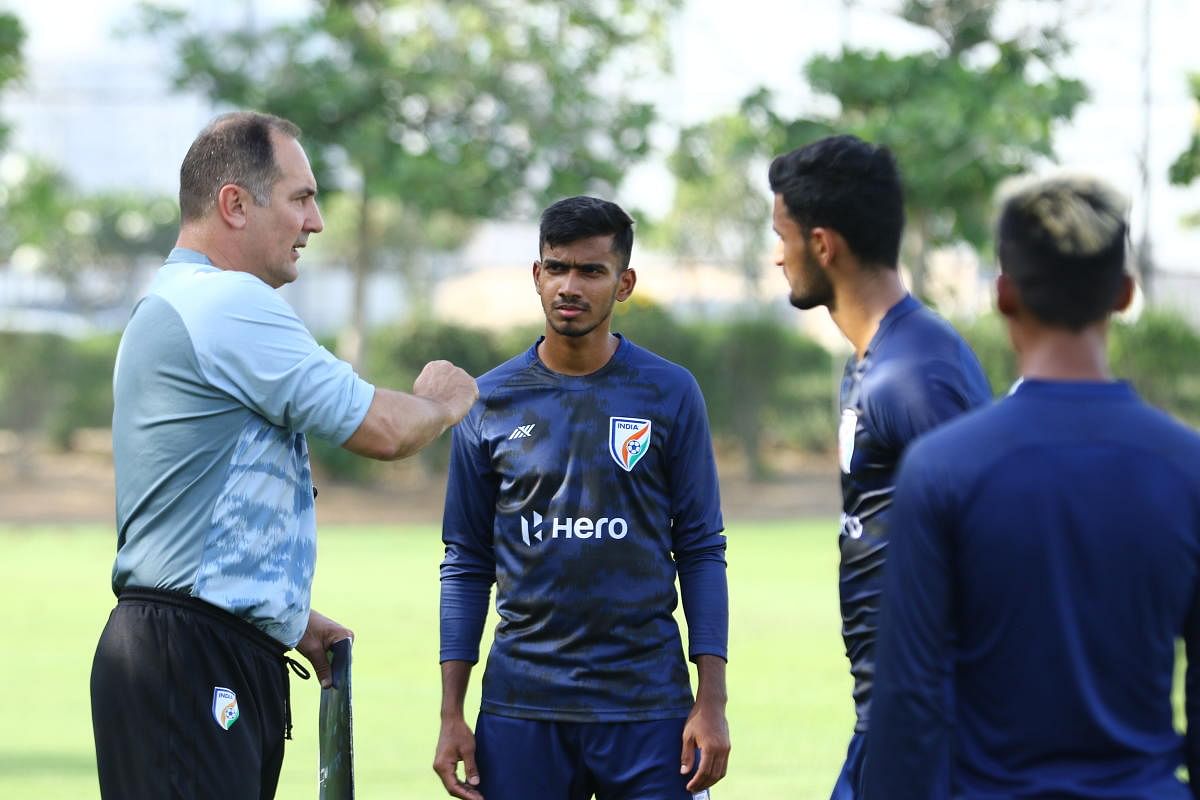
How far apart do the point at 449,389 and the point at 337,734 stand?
0.99m

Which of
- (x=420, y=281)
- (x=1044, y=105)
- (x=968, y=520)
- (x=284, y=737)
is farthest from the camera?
(x=420, y=281)

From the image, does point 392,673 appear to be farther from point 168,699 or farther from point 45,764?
point 168,699

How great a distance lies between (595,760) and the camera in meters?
4.70

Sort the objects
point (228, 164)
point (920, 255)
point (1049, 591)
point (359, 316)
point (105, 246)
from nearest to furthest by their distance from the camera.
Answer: point (1049, 591) < point (228, 164) < point (920, 255) < point (359, 316) < point (105, 246)

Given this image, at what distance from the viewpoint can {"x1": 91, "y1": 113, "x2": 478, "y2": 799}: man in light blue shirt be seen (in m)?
4.34

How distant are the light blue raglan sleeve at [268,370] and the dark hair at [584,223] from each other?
0.82m

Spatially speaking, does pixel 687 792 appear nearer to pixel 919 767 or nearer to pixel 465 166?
pixel 919 767

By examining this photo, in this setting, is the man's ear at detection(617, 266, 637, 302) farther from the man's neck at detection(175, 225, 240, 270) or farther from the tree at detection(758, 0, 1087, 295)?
the tree at detection(758, 0, 1087, 295)

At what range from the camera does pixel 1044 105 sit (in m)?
25.8

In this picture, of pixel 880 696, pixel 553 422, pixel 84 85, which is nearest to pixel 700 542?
pixel 553 422

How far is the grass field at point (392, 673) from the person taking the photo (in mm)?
8688

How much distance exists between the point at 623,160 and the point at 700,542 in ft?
80.3

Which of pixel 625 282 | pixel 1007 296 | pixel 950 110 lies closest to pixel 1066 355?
pixel 1007 296

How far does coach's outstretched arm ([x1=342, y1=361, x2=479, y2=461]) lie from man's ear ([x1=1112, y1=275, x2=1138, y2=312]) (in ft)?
6.09
